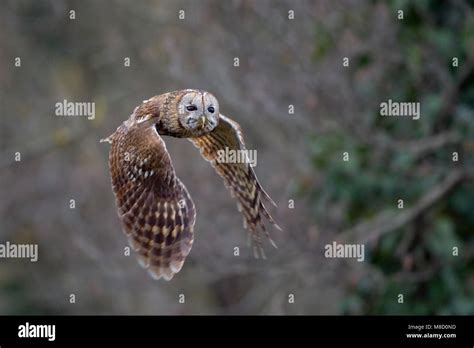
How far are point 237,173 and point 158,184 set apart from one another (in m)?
0.59

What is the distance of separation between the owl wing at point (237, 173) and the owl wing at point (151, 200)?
337 millimetres

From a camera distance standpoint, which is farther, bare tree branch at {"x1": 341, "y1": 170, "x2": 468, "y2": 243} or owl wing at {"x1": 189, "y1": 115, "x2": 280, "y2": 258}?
bare tree branch at {"x1": 341, "y1": 170, "x2": 468, "y2": 243}

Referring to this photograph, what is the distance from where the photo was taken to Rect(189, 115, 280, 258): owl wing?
7.49m

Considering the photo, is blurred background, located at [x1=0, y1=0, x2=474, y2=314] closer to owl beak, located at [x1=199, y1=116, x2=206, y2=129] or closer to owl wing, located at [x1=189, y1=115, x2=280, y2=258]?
owl wing, located at [x1=189, y1=115, x2=280, y2=258]

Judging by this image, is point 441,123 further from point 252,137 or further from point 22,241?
point 22,241

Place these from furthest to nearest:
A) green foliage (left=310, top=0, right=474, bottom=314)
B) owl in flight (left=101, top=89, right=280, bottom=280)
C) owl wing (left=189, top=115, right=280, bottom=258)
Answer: green foliage (left=310, top=0, right=474, bottom=314) → owl wing (left=189, top=115, right=280, bottom=258) → owl in flight (left=101, top=89, right=280, bottom=280)

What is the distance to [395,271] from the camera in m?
12.0

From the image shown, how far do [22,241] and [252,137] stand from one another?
15.7ft

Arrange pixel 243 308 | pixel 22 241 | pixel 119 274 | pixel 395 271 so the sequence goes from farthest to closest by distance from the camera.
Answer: pixel 22 241
pixel 243 308
pixel 119 274
pixel 395 271

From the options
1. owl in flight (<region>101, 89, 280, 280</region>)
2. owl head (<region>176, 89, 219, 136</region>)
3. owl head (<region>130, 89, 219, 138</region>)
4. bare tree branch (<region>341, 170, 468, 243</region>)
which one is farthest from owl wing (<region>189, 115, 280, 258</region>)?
bare tree branch (<region>341, 170, 468, 243</region>)

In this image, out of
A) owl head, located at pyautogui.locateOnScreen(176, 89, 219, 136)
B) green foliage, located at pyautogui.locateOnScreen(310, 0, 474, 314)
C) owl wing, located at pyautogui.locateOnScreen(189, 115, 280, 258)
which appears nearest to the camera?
owl head, located at pyautogui.locateOnScreen(176, 89, 219, 136)

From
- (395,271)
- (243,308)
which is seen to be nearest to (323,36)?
(395,271)

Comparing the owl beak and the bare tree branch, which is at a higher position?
the owl beak
